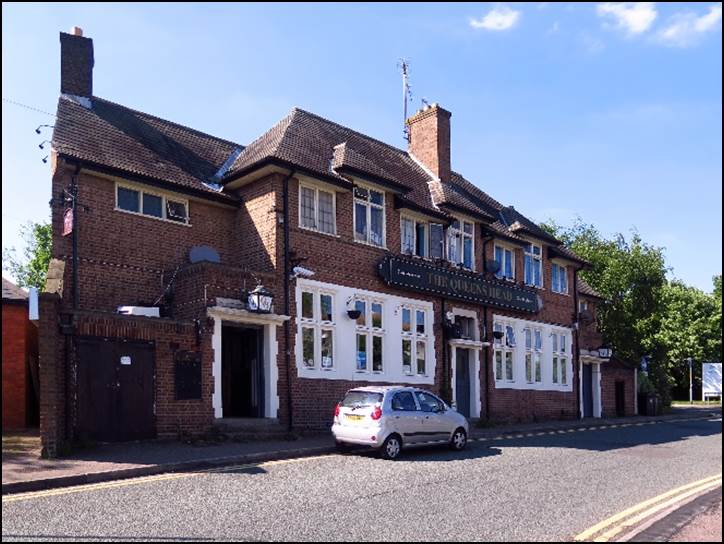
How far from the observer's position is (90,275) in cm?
1702

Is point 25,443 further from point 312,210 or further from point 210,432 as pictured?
point 312,210

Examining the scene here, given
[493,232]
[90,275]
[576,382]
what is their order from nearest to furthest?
[90,275]
[493,232]
[576,382]

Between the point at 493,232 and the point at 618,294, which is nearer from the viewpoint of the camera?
the point at 493,232

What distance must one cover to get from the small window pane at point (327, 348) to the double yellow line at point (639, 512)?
9.91 metres

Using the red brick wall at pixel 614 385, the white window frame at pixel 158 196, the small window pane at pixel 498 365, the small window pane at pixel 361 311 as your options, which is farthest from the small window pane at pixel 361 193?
the red brick wall at pixel 614 385

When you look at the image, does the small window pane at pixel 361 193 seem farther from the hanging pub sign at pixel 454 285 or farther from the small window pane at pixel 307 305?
the small window pane at pixel 307 305

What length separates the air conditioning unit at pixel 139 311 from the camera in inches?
633

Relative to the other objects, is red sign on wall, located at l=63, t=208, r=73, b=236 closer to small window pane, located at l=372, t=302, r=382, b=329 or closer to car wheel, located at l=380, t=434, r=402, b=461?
car wheel, located at l=380, t=434, r=402, b=461

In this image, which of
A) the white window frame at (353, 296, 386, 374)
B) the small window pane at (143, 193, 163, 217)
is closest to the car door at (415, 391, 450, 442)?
the white window frame at (353, 296, 386, 374)

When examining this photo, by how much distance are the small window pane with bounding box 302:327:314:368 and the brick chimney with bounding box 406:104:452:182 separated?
979 cm

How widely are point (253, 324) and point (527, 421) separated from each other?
13627mm

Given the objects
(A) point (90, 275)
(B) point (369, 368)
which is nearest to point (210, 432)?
(A) point (90, 275)

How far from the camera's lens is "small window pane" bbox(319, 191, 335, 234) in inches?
A: 798

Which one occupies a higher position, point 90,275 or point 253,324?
point 90,275
